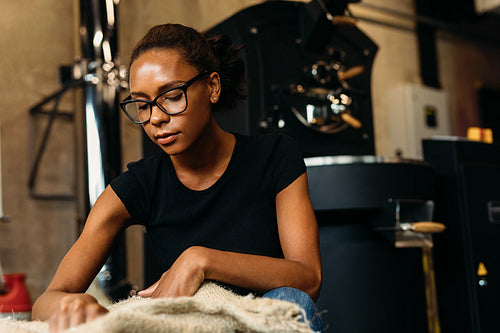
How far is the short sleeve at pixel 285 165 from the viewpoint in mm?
1148

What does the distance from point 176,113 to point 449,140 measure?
1.50 meters

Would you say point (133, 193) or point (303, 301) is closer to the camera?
point (303, 301)

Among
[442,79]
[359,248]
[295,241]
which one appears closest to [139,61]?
[295,241]

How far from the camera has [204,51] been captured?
1148 millimetres

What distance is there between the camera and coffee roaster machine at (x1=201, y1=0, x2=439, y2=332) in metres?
1.69

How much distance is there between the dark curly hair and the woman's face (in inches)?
0.9

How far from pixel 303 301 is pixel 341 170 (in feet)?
2.94

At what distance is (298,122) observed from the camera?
199 centimetres

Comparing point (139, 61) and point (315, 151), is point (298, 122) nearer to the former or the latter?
point (315, 151)

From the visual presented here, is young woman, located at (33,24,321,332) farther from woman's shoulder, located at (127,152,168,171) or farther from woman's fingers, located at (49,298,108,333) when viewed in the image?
woman's fingers, located at (49,298,108,333)

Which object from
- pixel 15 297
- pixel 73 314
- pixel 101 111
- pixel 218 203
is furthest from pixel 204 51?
pixel 15 297

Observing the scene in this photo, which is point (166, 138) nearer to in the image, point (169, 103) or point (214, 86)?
point (169, 103)

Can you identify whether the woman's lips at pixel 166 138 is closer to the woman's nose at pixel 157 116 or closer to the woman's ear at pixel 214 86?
the woman's nose at pixel 157 116

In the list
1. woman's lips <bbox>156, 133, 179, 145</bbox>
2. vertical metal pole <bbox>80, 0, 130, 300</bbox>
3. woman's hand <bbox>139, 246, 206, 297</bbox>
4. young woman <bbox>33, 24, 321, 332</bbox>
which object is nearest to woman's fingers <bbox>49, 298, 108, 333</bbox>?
woman's hand <bbox>139, 246, 206, 297</bbox>
